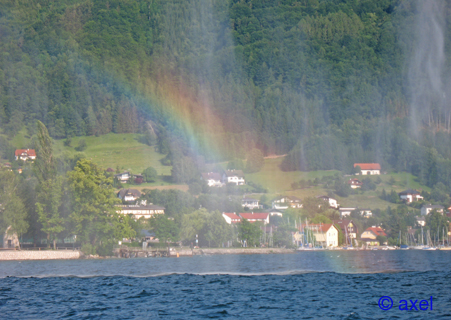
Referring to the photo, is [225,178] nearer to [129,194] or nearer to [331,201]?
[129,194]

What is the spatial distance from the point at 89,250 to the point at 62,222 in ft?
17.5

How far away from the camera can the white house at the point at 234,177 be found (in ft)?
566

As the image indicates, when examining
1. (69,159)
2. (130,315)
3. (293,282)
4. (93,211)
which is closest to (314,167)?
(69,159)

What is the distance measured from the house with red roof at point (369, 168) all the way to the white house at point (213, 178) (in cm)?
5030

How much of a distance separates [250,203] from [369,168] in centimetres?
6714

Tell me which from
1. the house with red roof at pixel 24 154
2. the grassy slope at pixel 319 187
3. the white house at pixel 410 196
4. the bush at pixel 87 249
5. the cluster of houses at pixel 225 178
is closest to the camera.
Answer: the bush at pixel 87 249

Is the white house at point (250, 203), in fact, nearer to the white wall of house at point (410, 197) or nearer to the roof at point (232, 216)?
the roof at point (232, 216)

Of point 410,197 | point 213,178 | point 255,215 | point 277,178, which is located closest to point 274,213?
point 255,215

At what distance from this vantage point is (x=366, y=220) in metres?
123

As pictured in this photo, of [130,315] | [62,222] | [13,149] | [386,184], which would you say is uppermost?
[13,149]

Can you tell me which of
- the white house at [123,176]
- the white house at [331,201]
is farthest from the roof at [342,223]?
the white house at [123,176]

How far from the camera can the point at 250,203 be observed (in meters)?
139

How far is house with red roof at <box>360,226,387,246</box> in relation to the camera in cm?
11438

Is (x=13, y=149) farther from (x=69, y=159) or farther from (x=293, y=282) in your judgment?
(x=293, y=282)
